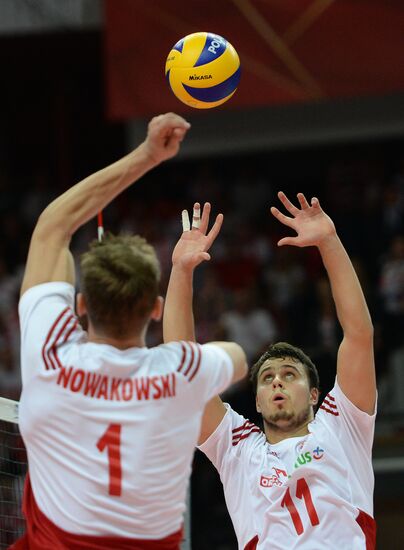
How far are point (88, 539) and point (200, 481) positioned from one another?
25.6ft

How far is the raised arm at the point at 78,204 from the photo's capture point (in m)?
3.71

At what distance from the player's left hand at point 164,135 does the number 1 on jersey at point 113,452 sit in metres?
1.04

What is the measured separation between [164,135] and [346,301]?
152 cm

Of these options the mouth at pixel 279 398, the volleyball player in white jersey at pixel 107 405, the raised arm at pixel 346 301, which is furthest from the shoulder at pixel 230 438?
the volleyball player in white jersey at pixel 107 405

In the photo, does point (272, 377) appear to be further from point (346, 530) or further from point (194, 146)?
point (194, 146)

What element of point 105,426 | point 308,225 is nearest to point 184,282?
point 308,225

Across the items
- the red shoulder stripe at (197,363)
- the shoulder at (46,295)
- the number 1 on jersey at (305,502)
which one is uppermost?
the shoulder at (46,295)

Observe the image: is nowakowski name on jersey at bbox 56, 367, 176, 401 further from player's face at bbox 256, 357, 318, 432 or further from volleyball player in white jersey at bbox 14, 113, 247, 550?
player's face at bbox 256, 357, 318, 432

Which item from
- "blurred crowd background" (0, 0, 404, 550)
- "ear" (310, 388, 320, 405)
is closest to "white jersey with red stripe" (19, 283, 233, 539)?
"ear" (310, 388, 320, 405)

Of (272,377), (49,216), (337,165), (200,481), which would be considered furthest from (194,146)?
(49,216)

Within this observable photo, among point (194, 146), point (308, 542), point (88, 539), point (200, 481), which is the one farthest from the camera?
point (194, 146)

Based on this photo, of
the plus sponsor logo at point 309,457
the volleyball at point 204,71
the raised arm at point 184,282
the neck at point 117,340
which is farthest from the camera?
the volleyball at point 204,71

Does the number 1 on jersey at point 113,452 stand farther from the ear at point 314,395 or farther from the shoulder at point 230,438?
the ear at point 314,395

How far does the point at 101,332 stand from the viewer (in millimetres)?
3605
